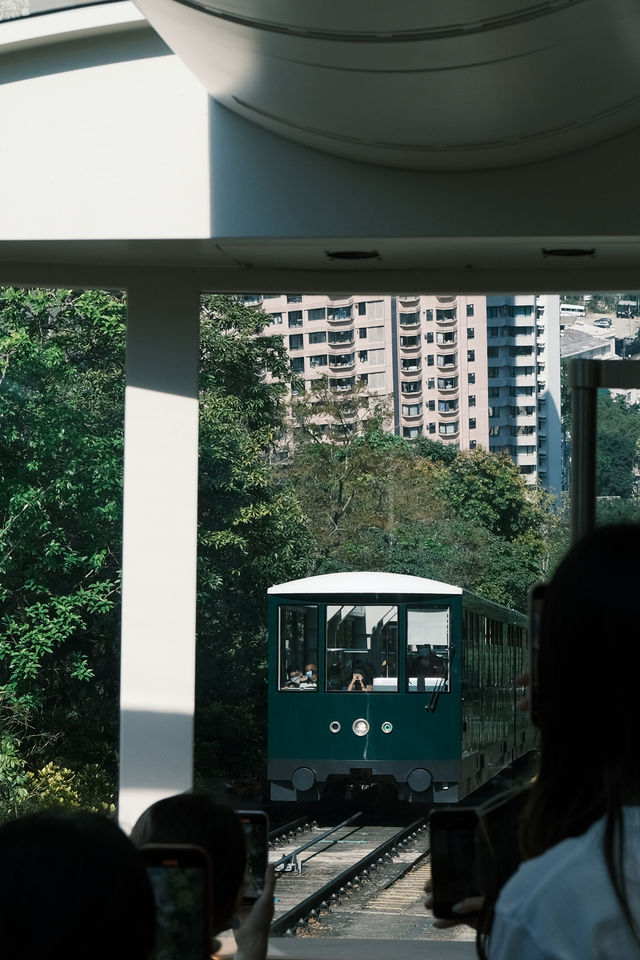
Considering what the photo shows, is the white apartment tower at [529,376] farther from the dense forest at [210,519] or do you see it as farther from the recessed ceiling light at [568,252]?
the dense forest at [210,519]

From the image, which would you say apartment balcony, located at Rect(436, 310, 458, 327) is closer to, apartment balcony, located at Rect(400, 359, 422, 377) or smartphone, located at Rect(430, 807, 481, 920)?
apartment balcony, located at Rect(400, 359, 422, 377)

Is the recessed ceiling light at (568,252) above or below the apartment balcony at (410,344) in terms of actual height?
below

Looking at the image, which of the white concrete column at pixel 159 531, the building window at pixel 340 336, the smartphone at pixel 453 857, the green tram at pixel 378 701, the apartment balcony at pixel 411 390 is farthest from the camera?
the green tram at pixel 378 701

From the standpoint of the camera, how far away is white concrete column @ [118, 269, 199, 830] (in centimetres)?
364

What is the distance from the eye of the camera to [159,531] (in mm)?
3764

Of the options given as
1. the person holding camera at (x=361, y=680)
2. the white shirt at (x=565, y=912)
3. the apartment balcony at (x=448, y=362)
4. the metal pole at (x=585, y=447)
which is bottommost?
the person holding camera at (x=361, y=680)

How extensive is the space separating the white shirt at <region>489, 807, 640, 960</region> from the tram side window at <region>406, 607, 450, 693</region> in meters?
8.48

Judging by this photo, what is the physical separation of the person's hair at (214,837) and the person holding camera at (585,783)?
22.1 inches

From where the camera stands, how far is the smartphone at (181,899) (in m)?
1.08

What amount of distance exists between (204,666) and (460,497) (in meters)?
2.08

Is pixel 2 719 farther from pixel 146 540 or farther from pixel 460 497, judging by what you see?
pixel 146 540

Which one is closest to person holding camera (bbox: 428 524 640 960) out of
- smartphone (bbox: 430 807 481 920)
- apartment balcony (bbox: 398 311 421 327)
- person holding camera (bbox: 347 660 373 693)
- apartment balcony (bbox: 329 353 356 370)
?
smartphone (bbox: 430 807 481 920)

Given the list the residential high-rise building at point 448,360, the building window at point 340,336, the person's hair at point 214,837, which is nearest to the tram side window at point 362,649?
the residential high-rise building at point 448,360

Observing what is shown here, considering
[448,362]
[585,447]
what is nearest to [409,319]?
[448,362]
